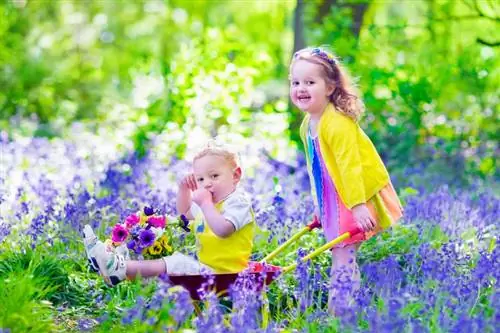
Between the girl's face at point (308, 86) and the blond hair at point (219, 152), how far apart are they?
0.47 m

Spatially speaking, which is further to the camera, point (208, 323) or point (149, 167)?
point (149, 167)

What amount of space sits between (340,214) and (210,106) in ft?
13.6

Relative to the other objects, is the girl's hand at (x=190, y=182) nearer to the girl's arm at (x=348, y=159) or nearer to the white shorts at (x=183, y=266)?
the white shorts at (x=183, y=266)

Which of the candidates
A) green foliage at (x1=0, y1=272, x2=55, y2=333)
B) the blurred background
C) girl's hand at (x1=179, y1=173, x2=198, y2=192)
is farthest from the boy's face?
the blurred background

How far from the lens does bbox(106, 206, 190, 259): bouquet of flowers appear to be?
455 centimetres

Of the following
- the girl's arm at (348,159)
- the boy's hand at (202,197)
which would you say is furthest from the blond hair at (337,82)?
the boy's hand at (202,197)

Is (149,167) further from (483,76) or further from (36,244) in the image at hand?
(483,76)

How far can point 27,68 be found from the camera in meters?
14.4

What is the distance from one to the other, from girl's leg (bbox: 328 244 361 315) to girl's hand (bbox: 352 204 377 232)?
0.18 metres

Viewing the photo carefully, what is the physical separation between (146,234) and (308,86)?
110 cm

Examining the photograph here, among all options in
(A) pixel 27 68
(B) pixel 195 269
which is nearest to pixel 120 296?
(B) pixel 195 269

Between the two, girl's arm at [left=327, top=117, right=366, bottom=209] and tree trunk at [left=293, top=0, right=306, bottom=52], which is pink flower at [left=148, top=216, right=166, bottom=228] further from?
tree trunk at [left=293, top=0, right=306, bottom=52]

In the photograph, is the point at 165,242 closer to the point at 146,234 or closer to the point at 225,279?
the point at 146,234

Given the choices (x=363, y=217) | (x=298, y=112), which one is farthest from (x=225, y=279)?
(x=298, y=112)
